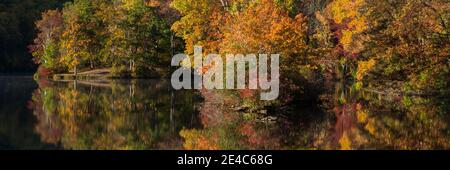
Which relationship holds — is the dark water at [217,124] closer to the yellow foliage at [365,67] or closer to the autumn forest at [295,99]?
the autumn forest at [295,99]

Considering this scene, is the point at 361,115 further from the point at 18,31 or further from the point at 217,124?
the point at 18,31

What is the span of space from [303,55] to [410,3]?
7103 millimetres

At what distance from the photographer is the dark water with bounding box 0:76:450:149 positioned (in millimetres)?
15859

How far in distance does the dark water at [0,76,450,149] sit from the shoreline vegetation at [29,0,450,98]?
70.7 inches

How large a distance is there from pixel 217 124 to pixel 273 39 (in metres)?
5.38

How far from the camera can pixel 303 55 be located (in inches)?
1003

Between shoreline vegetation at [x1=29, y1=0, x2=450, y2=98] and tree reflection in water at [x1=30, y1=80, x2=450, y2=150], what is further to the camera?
shoreline vegetation at [x1=29, y1=0, x2=450, y2=98]

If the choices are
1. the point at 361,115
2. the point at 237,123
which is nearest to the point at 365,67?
the point at 361,115

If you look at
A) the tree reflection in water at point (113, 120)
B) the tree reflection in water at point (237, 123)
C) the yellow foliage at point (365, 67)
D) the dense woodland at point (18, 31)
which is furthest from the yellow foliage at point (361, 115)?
the dense woodland at point (18, 31)

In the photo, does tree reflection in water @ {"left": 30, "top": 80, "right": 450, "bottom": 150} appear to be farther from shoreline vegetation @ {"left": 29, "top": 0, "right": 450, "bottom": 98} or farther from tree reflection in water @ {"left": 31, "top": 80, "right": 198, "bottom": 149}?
shoreline vegetation @ {"left": 29, "top": 0, "right": 450, "bottom": 98}

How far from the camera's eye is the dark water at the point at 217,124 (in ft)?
52.0

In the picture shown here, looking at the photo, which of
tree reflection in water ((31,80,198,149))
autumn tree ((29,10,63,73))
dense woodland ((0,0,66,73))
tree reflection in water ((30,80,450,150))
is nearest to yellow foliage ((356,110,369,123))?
tree reflection in water ((30,80,450,150))

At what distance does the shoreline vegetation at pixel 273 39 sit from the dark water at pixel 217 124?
70.7 inches

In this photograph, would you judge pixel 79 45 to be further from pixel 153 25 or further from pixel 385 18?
pixel 385 18
